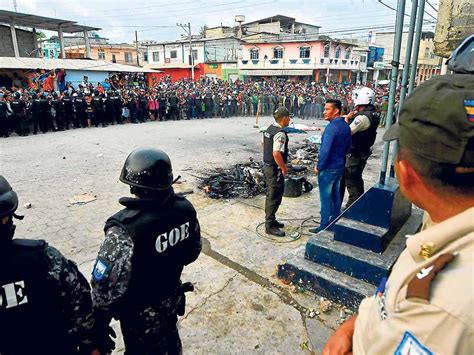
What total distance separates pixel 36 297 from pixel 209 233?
11.1 ft

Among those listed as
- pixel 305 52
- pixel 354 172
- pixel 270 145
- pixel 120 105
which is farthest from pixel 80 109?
pixel 305 52

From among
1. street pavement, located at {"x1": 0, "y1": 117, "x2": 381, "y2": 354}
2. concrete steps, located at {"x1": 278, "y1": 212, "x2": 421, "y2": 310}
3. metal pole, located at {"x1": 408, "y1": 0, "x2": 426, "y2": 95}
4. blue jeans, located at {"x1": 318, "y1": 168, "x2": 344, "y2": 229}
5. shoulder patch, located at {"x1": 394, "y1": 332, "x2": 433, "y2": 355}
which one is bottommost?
street pavement, located at {"x1": 0, "y1": 117, "x2": 381, "y2": 354}

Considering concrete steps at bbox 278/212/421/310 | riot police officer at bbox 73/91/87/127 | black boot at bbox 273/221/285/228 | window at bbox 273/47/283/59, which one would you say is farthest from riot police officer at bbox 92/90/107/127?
window at bbox 273/47/283/59

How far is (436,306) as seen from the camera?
706mm

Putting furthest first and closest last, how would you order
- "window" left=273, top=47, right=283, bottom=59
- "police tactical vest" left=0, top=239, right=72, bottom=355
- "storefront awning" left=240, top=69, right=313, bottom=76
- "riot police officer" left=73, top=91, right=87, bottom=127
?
"window" left=273, top=47, right=283, bottom=59 → "storefront awning" left=240, top=69, right=313, bottom=76 → "riot police officer" left=73, top=91, right=87, bottom=127 → "police tactical vest" left=0, top=239, right=72, bottom=355

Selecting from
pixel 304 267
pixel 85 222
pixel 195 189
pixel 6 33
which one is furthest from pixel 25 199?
pixel 6 33

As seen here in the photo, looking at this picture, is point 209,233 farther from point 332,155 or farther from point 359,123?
point 359,123

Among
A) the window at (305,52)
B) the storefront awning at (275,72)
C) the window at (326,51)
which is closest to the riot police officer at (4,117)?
the storefront awning at (275,72)

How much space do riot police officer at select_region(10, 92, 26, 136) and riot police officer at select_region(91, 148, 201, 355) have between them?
13.3 metres

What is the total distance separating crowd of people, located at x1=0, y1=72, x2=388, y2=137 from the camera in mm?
12953

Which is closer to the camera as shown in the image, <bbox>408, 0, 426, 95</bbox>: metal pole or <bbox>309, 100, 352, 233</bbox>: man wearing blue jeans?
<bbox>408, 0, 426, 95</bbox>: metal pole

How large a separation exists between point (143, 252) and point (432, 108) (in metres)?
1.53

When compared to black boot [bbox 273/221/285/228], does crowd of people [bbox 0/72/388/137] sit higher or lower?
higher

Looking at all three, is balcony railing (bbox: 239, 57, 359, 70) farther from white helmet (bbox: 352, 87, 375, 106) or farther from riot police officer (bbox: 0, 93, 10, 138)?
white helmet (bbox: 352, 87, 375, 106)
